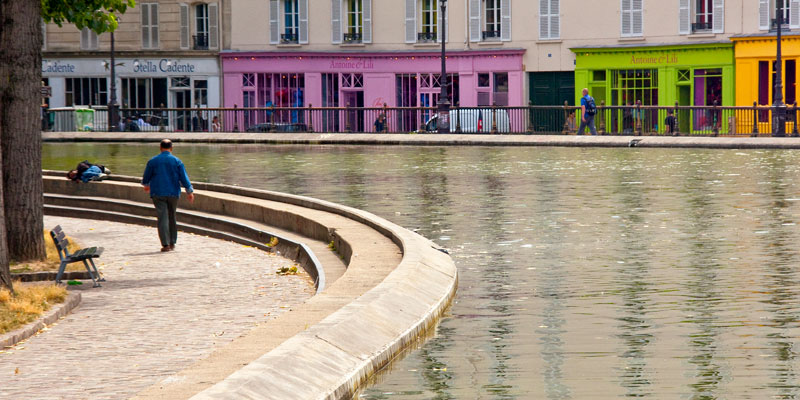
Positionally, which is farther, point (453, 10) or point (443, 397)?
point (453, 10)

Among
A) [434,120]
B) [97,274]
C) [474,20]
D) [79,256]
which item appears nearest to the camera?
[79,256]

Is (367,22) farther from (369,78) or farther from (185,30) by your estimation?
(185,30)

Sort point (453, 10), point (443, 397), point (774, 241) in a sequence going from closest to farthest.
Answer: point (443, 397) < point (774, 241) < point (453, 10)

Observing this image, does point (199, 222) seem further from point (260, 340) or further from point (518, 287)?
point (260, 340)

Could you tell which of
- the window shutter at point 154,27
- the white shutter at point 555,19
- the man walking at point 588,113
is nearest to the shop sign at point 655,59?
the white shutter at point 555,19

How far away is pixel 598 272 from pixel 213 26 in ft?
158

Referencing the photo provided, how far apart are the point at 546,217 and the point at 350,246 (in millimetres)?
4636

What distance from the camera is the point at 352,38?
57.4 m

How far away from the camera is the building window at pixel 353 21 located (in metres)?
57.2

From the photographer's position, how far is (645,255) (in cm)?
1437

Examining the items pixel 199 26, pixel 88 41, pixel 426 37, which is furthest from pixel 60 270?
pixel 88 41

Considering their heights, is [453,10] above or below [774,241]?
above


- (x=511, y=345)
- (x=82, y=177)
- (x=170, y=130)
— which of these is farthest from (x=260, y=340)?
(x=170, y=130)

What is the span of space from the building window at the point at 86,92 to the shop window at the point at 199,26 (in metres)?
4.04
